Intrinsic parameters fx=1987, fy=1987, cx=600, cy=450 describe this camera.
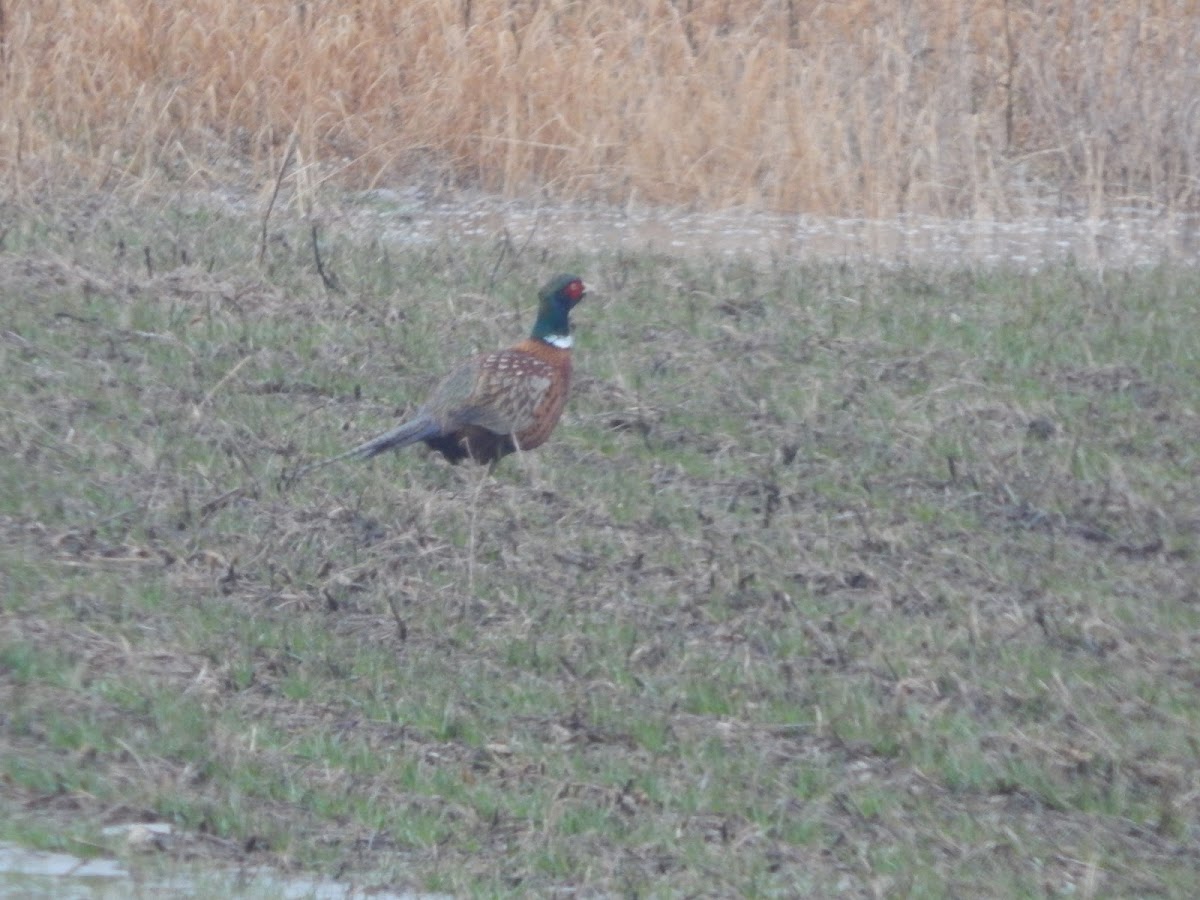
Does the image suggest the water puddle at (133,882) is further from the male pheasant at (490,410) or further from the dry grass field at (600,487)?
the male pheasant at (490,410)

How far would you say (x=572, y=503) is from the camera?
6.38 metres

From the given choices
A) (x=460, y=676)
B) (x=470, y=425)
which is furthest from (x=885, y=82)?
(x=460, y=676)

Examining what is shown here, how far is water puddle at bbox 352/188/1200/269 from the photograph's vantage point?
10.4 metres

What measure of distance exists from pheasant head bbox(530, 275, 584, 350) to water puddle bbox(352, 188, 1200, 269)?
2.99m

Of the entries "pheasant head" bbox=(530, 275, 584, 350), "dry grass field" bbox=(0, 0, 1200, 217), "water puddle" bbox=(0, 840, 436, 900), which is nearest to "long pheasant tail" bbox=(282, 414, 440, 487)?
"pheasant head" bbox=(530, 275, 584, 350)

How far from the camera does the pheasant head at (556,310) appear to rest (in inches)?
275

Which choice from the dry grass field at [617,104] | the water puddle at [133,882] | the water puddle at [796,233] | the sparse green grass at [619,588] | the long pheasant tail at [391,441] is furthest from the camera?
the dry grass field at [617,104]

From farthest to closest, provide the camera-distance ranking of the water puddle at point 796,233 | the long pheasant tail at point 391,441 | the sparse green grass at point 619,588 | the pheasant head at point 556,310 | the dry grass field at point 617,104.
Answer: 1. the dry grass field at point 617,104
2. the water puddle at point 796,233
3. the pheasant head at point 556,310
4. the long pheasant tail at point 391,441
5. the sparse green grass at point 619,588

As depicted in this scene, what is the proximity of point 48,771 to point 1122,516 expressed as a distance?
3.65m

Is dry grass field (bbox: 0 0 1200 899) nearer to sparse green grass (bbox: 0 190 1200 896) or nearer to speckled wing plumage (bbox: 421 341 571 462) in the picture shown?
sparse green grass (bbox: 0 190 1200 896)

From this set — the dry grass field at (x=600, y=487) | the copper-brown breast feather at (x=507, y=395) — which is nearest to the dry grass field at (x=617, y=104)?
the dry grass field at (x=600, y=487)

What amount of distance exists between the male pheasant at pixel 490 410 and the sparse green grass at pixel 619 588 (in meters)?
0.12

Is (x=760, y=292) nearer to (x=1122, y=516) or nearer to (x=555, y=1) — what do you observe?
(x=1122, y=516)

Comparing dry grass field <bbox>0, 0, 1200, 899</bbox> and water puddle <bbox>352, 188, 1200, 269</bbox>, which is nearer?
dry grass field <bbox>0, 0, 1200, 899</bbox>
